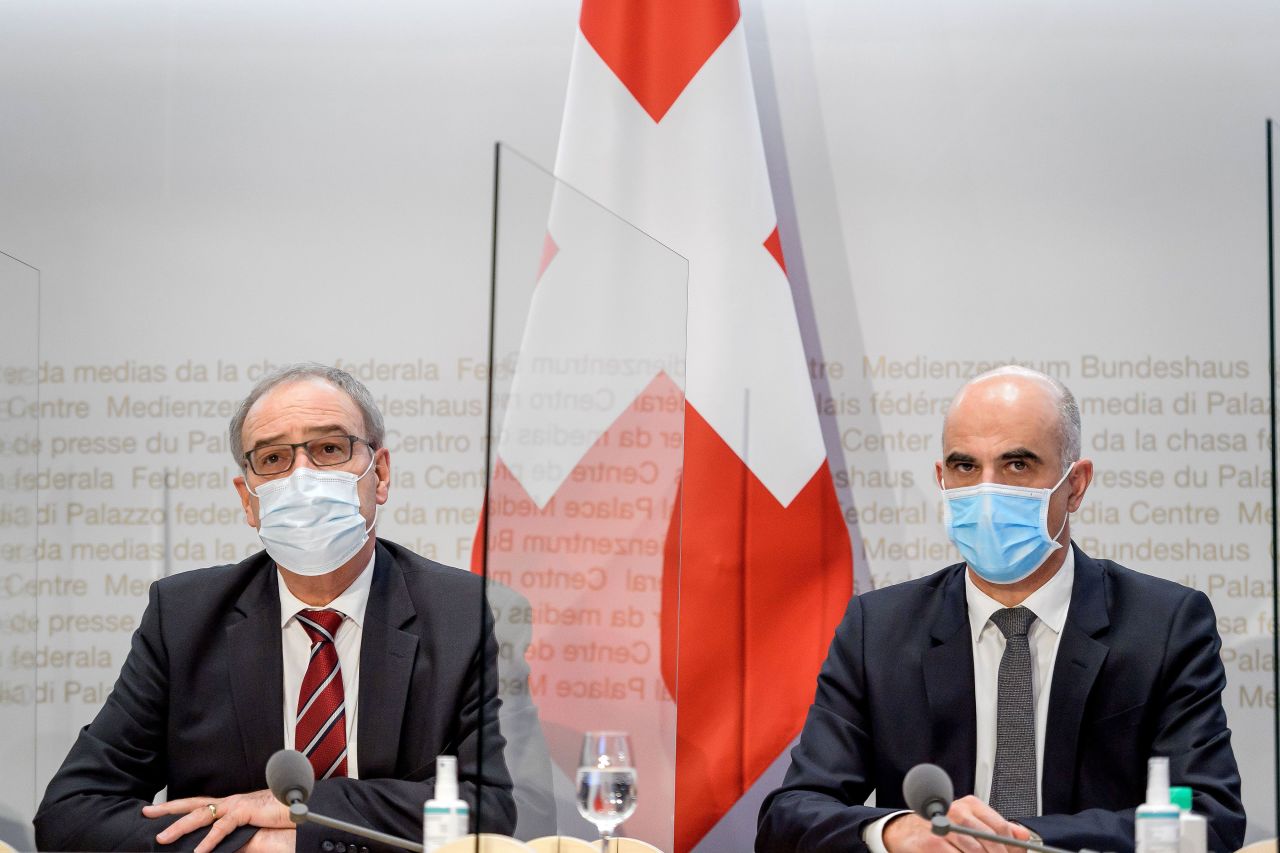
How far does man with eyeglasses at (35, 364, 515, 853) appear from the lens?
10.2ft

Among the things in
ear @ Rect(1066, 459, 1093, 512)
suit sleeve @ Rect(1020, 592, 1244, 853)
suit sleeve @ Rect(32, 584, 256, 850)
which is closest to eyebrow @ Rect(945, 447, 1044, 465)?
ear @ Rect(1066, 459, 1093, 512)

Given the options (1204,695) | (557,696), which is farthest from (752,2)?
(557,696)

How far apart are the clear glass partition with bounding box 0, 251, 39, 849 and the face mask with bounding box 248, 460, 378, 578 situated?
54 cm

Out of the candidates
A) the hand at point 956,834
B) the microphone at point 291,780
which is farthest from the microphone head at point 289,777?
the hand at point 956,834

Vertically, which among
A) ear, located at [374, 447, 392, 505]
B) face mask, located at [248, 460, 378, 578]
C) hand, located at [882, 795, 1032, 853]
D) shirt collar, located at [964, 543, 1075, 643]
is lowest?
hand, located at [882, 795, 1032, 853]

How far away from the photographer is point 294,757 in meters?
2.43

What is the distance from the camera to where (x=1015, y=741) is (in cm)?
305

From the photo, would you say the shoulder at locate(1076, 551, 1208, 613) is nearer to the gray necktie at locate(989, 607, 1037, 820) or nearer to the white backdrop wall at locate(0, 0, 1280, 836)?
the gray necktie at locate(989, 607, 1037, 820)

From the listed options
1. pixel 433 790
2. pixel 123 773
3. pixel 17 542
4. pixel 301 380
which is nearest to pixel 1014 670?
pixel 433 790

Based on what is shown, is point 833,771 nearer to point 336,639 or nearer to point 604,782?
point 604,782

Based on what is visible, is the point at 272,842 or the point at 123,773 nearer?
the point at 272,842

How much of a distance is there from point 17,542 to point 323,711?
0.79 metres

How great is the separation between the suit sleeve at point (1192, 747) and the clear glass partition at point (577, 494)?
760 mm

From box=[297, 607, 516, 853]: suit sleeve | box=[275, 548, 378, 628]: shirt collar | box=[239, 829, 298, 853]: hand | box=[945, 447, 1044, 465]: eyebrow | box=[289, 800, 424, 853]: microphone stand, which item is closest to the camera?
box=[297, 607, 516, 853]: suit sleeve
